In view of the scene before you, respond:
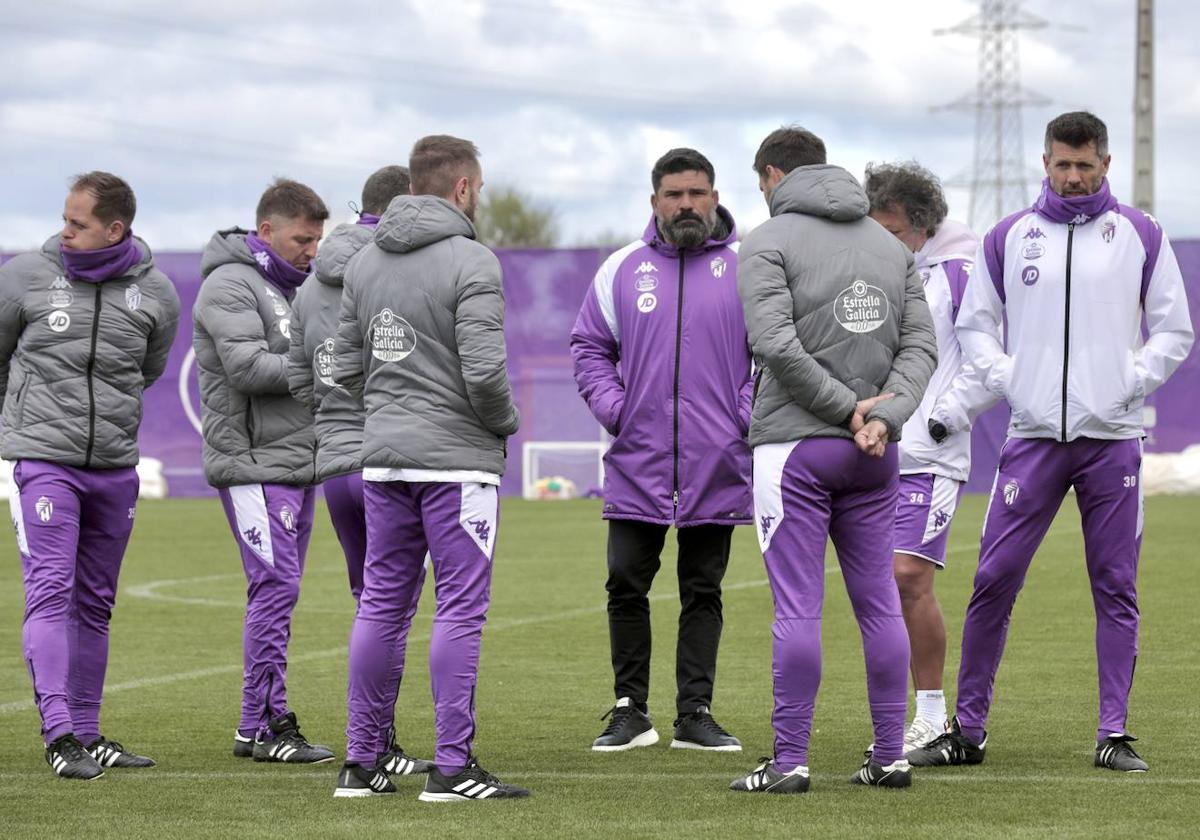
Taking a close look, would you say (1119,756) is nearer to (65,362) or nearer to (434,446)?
(434,446)

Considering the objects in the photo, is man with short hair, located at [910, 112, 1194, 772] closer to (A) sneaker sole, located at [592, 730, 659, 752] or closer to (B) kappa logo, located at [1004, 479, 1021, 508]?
(B) kappa logo, located at [1004, 479, 1021, 508]

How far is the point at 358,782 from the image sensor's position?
5926 millimetres

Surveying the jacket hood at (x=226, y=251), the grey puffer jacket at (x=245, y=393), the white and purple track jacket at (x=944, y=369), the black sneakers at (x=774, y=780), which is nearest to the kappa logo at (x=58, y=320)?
the grey puffer jacket at (x=245, y=393)

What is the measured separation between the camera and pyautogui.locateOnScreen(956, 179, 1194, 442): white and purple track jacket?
6.22m

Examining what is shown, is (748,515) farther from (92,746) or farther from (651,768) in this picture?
(92,746)

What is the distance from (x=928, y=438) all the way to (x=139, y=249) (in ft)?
9.66

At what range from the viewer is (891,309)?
5879 millimetres

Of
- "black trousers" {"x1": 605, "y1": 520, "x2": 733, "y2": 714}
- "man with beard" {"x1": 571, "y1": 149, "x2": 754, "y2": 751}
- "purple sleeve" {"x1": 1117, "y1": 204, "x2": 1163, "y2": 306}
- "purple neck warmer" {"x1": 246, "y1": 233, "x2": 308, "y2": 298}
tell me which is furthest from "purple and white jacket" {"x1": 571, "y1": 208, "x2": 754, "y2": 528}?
"purple sleeve" {"x1": 1117, "y1": 204, "x2": 1163, "y2": 306}

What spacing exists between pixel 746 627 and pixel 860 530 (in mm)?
5036

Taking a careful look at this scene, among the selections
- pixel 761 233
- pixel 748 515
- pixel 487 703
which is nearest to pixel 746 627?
pixel 487 703

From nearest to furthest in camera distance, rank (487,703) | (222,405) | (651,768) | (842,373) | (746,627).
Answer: (842,373), (651,768), (222,405), (487,703), (746,627)

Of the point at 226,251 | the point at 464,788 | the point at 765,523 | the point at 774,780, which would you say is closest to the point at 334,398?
the point at 226,251

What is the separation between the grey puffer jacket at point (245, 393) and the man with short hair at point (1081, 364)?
2451mm

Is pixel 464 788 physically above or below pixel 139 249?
below
